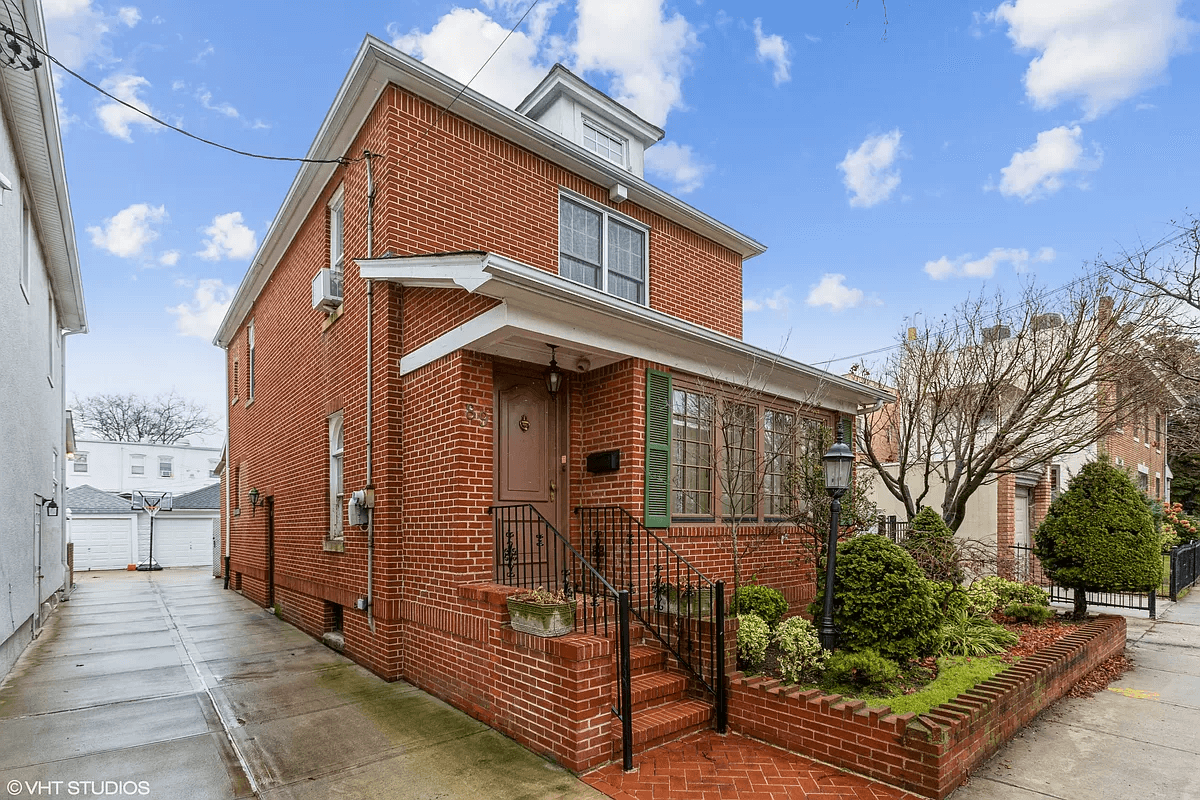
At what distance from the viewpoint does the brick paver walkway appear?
13.8 feet

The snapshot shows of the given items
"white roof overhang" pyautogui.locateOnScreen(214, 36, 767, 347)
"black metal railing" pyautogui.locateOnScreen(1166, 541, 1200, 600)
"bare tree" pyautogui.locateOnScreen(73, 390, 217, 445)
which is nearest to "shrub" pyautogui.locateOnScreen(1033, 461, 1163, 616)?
"black metal railing" pyautogui.locateOnScreen(1166, 541, 1200, 600)

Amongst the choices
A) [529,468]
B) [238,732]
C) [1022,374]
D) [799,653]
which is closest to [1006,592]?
[1022,374]

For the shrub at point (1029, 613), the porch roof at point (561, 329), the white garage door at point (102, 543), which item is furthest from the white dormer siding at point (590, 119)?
the white garage door at point (102, 543)

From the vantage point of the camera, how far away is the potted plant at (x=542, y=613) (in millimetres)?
4875

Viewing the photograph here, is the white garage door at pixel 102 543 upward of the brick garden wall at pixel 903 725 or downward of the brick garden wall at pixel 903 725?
downward

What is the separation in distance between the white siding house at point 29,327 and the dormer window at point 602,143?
6.73 m

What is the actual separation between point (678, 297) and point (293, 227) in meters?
6.43

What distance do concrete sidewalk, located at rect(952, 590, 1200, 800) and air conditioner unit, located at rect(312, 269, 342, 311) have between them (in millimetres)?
8279

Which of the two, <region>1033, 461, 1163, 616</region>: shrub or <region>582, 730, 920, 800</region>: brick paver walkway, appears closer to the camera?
<region>582, 730, 920, 800</region>: brick paver walkway

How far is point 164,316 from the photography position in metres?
33.8

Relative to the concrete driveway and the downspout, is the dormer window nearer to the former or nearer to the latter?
the downspout

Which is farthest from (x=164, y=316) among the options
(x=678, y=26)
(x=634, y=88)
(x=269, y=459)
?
(x=678, y=26)

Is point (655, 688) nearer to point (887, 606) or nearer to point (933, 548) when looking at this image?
point (887, 606)

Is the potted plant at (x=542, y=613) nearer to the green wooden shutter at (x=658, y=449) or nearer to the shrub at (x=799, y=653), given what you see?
the green wooden shutter at (x=658, y=449)
